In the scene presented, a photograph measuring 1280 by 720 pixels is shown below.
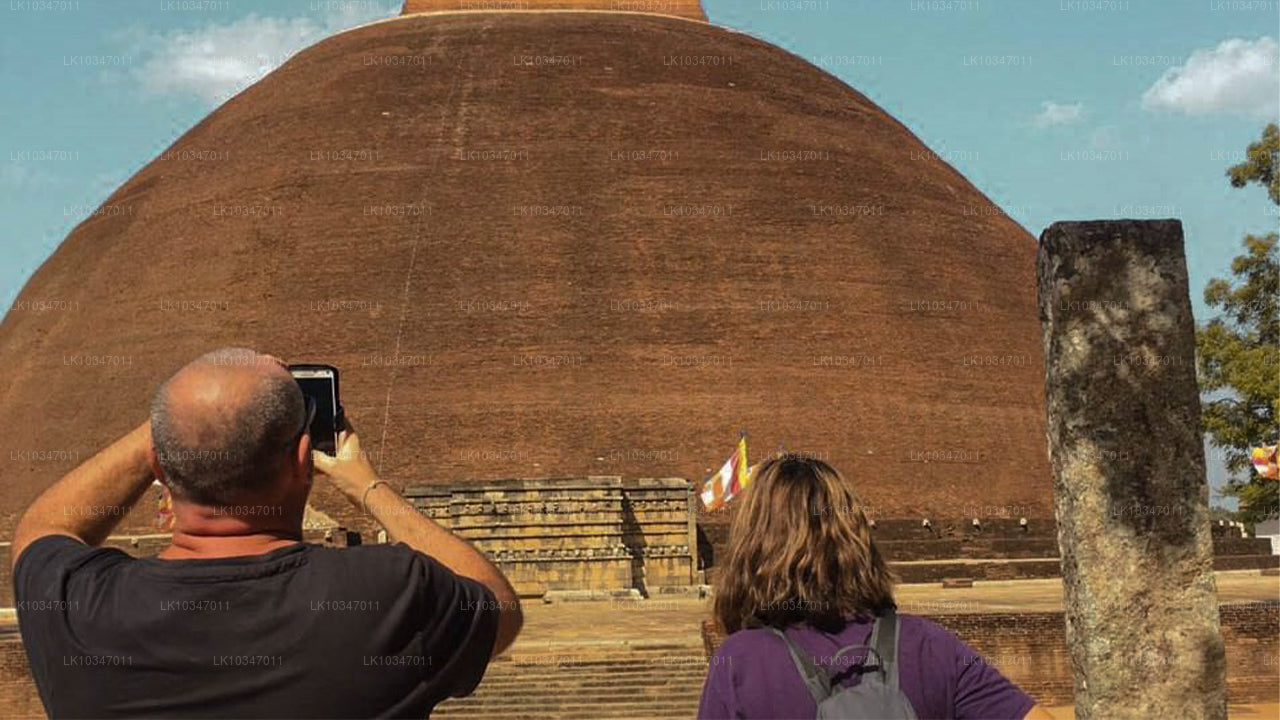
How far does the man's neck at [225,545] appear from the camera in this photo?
2402 mm

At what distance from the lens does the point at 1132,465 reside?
5996mm

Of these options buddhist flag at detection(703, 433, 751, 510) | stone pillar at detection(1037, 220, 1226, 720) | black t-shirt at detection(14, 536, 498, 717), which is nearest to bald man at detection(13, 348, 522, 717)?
black t-shirt at detection(14, 536, 498, 717)

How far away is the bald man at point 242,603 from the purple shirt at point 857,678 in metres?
0.43

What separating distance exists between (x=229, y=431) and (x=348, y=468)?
15.6 inches

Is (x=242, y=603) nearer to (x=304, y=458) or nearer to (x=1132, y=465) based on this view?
(x=304, y=458)

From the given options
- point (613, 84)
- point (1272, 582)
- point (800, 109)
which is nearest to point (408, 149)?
point (613, 84)

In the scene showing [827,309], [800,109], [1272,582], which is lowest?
[1272,582]

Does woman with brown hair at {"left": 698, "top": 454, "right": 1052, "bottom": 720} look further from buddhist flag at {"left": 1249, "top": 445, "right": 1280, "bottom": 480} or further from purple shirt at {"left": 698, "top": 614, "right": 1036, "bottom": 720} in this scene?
buddhist flag at {"left": 1249, "top": 445, "right": 1280, "bottom": 480}

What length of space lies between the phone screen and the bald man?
0.21 m

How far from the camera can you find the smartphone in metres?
2.67

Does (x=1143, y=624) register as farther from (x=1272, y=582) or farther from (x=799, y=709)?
(x=1272, y=582)

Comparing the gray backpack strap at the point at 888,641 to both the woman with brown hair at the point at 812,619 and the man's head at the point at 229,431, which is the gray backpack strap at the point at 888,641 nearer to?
the woman with brown hair at the point at 812,619

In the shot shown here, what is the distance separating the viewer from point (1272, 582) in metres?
22.0

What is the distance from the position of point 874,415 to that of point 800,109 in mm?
8443
